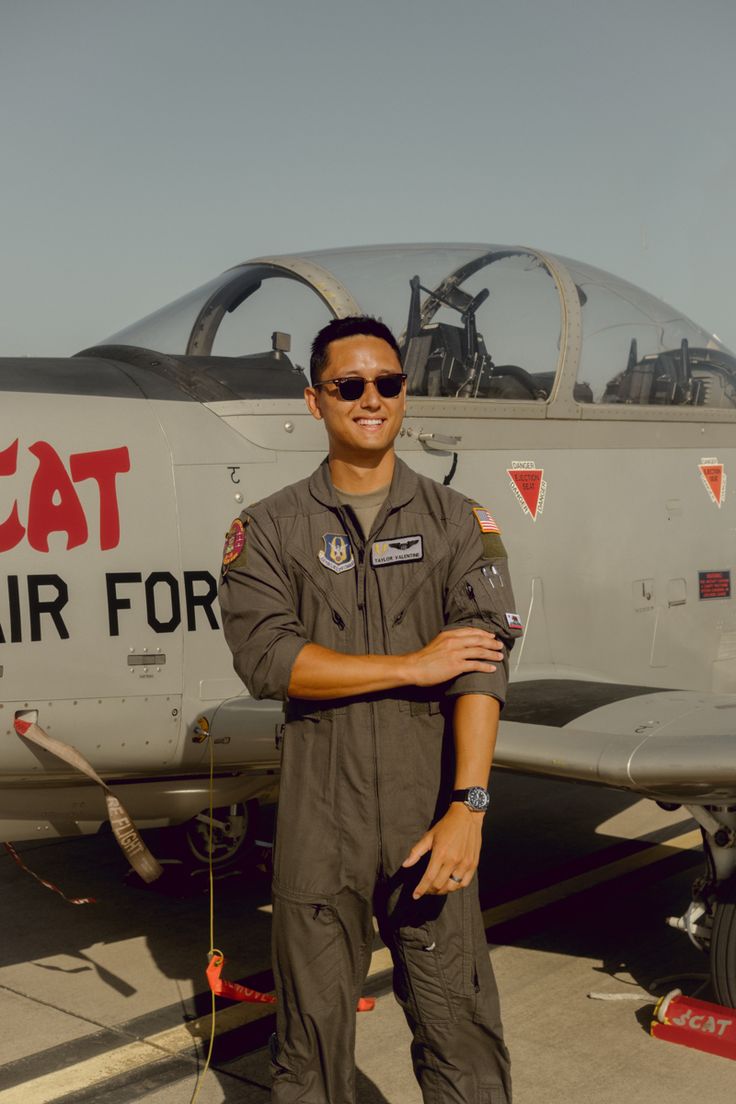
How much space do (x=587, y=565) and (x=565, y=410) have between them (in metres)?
0.70

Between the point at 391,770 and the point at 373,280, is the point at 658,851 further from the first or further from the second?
the point at 391,770

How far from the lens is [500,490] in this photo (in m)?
4.94

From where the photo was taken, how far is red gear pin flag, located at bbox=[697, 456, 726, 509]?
5.68 metres

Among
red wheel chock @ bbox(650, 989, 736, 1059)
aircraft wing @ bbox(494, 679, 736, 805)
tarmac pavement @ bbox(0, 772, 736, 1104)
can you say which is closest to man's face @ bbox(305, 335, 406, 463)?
aircraft wing @ bbox(494, 679, 736, 805)

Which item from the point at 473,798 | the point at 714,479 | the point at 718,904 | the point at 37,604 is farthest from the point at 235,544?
the point at 714,479

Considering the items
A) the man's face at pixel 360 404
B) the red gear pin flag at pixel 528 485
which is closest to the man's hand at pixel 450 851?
the man's face at pixel 360 404

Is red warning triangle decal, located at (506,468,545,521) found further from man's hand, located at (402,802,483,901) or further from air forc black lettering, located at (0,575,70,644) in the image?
man's hand, located at (402,802,483,901)

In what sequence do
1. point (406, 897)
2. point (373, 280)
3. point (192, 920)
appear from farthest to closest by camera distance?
point (192, 920)
point (373, 280)
point (406, 897)

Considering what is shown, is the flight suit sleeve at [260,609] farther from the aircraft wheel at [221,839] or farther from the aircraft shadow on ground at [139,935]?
the aircraft wheel at [221,839]

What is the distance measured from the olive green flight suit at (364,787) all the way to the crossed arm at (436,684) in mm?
41

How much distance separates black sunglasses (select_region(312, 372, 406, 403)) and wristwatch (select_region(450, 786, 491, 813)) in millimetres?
870

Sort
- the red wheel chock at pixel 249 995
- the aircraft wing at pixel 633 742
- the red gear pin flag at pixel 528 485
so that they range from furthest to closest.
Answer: the red gear pin flag at pixel 528 485 → the red wheel chock at pixel 249 995 → the aircraft wing at pixel 633 742

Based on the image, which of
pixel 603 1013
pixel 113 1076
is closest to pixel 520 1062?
pixel 603 1013

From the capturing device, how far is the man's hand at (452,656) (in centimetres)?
243
